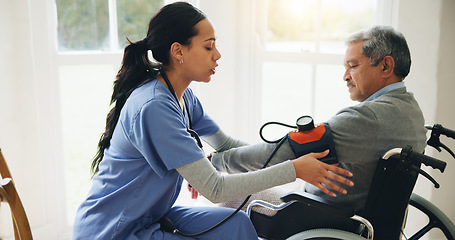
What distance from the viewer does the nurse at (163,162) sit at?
134 cm

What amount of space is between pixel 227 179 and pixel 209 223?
209 millimetres

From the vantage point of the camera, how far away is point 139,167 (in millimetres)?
1415

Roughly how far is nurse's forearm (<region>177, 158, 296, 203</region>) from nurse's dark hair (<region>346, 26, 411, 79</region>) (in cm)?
45

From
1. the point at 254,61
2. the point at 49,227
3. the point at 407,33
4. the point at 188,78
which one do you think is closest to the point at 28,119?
the point at 49,227

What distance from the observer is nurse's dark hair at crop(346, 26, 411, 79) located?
4.77 feet

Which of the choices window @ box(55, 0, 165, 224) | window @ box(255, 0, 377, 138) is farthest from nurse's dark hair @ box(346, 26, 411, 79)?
window @ box(55, 0, 165, 224)

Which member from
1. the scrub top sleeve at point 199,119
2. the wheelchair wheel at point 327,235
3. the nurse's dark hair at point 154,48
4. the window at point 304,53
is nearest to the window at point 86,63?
the window at point 304,53

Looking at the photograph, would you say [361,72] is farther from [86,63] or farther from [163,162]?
[86,63]

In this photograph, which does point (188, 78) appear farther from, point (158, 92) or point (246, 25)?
point (246, 25)

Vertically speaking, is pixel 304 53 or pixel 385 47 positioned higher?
pixel 385 47

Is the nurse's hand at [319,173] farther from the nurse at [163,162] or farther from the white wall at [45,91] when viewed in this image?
the white wall at [45,91]

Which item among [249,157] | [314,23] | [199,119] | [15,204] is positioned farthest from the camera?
[314,23]

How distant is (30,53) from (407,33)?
69.6 inches

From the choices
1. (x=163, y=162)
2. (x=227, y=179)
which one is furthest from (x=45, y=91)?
(x=227, y=179)
